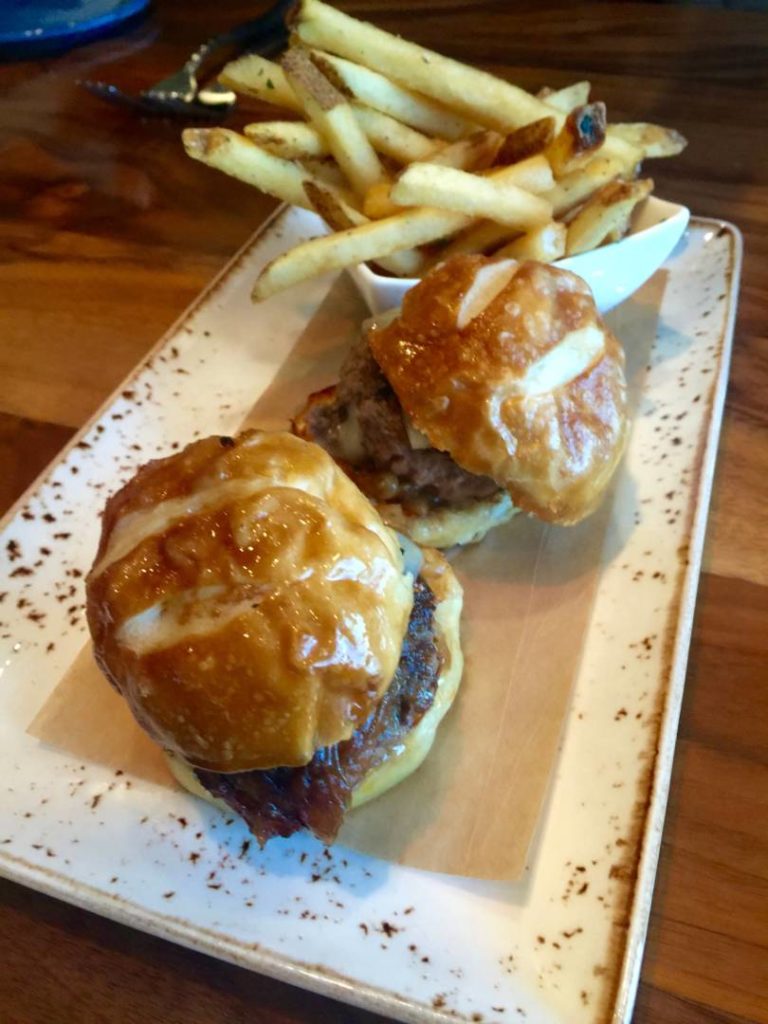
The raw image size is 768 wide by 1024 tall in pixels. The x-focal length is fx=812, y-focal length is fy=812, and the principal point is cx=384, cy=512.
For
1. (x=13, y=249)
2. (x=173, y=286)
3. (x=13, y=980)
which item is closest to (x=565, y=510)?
(x=13, y=980)

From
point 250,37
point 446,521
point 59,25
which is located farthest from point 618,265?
point 59,25

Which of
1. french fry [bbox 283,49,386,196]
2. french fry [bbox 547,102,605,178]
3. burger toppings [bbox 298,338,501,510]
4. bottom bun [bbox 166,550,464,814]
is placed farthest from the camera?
french fry [bbox 283,49,386,196]

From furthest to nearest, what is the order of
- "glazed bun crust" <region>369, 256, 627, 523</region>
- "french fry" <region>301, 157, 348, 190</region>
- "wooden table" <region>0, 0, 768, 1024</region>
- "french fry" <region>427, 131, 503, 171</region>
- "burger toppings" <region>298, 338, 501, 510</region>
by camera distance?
"french fry" <region>301, 157, 348, 190</region> < "french fry" <region>427, 131, 503, 171</region> < "burger toppings" <region>298, 338, 501, 510</region> < "glazed bun crust" <region>369, 256, 627, 523</region> < "wooden table" <region>0, 0, 768, 1024</region>

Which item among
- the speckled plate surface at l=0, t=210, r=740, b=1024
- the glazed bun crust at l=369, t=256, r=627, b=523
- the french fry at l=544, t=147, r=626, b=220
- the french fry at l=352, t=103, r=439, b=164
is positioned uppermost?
the french fry at l=352, t=103, r=439, b=164

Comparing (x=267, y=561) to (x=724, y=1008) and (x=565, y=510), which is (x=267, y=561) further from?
(x=724, y=1008)

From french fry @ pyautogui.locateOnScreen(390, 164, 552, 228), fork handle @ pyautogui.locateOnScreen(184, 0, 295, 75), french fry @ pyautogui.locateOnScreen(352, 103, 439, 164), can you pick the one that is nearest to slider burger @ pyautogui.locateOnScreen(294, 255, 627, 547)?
french fry @ pyautogui.locateOnScreen(390, 164, 552, 228)

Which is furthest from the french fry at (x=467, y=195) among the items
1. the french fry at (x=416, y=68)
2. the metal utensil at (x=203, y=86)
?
the metal utensil at (x=203, y=86)

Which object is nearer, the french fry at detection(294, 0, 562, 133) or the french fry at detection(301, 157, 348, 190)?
the french fry at detection(294, 0, 562, 133)

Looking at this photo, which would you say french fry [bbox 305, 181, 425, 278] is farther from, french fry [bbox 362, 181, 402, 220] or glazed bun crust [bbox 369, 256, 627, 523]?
glazed bun crust [bbox 369, 256, 627, 523]
